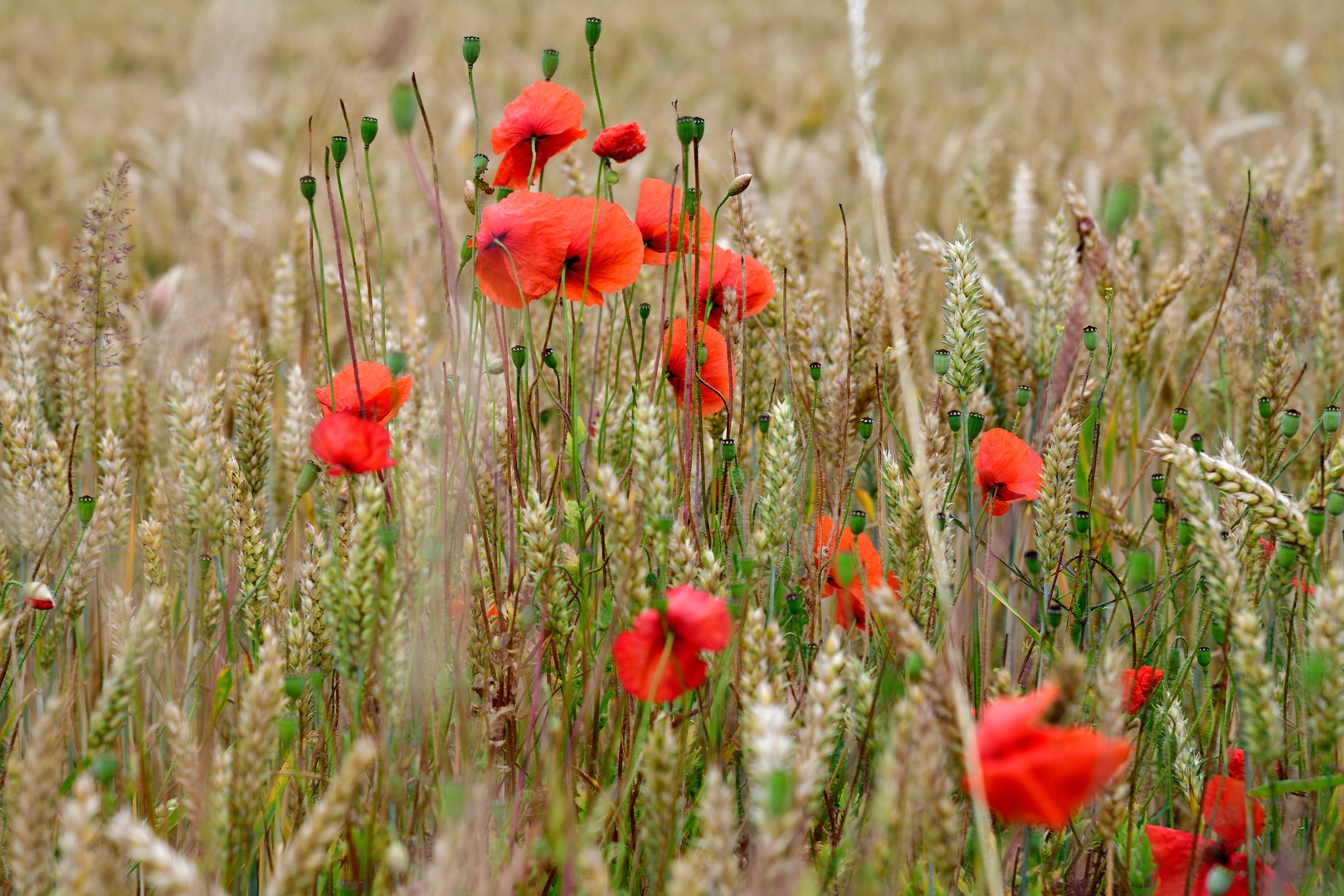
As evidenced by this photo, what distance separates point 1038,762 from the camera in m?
0.54

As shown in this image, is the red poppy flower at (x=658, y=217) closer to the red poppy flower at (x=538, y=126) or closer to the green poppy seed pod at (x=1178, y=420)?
the red poppy flower at (x=538, y=126)

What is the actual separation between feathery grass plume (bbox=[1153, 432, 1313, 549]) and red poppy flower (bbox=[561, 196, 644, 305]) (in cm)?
46

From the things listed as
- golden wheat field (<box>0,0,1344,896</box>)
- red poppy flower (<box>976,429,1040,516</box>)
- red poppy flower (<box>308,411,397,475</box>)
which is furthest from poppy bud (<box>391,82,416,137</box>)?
red poppy flower (<box>976,429,1040,516</box>)

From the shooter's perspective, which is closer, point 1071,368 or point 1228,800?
point 1228,800

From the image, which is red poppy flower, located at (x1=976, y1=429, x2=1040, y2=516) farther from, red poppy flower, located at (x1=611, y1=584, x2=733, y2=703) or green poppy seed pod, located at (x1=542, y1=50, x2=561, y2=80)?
green poppy seed pod, located at (x1=542, y1=50, x2=561, y2=80)

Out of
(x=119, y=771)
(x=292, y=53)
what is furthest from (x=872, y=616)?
(x=292, y=53)

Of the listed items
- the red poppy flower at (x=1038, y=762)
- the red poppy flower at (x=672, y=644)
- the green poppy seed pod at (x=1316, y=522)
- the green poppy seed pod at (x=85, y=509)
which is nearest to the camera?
the red poppy flower at (x=1038, y=762)

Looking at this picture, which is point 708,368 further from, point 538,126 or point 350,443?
point 350,443

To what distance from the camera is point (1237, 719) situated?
3.46 ft

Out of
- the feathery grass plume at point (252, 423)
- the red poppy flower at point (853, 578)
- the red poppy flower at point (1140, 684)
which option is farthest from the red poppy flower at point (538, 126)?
the red poppy flower at point (1140, 684)

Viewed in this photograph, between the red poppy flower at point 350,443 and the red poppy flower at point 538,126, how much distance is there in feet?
1.04

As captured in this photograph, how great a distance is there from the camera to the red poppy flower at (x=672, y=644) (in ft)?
2.16

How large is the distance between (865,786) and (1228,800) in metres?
0.28

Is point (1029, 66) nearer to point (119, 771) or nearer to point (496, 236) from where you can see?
point (496, 236)
